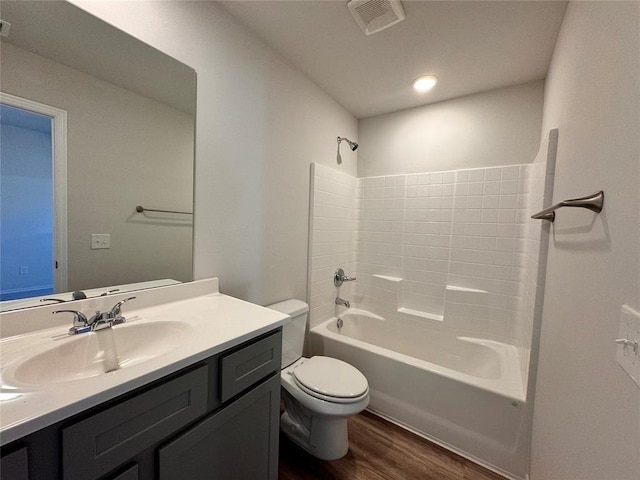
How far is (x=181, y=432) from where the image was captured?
0.74 m

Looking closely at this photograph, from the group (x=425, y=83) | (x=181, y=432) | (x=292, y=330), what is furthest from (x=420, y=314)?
(x=181, y=432)

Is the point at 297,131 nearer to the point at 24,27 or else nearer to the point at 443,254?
the point at 24,27

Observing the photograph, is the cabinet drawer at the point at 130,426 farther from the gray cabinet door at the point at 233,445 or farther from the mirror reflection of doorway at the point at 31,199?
the mirror reflection of doorway at the point at 31,199

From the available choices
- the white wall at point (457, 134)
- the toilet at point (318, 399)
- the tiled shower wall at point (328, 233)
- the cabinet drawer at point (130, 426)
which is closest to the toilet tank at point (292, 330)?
the toilet at point (318, 399)

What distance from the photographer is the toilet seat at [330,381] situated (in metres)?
1.33

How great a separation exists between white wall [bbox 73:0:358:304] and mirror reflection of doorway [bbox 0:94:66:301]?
0.46m

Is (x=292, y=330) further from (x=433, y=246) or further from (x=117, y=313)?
(x=433, y=246)

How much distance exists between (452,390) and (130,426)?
1.57 m

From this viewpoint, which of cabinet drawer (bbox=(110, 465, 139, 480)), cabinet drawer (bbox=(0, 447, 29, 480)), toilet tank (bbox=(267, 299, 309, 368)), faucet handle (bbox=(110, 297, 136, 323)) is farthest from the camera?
toilet tank (bbox=(267, 299, 309, 368))

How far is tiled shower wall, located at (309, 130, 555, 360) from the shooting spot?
190 cm

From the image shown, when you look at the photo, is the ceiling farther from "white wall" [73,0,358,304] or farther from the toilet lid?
the toilet lid

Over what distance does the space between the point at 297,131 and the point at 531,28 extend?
1428mm

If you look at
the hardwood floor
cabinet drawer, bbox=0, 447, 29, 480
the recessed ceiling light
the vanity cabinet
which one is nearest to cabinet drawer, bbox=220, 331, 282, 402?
the vanity cabinet

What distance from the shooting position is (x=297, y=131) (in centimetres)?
185
